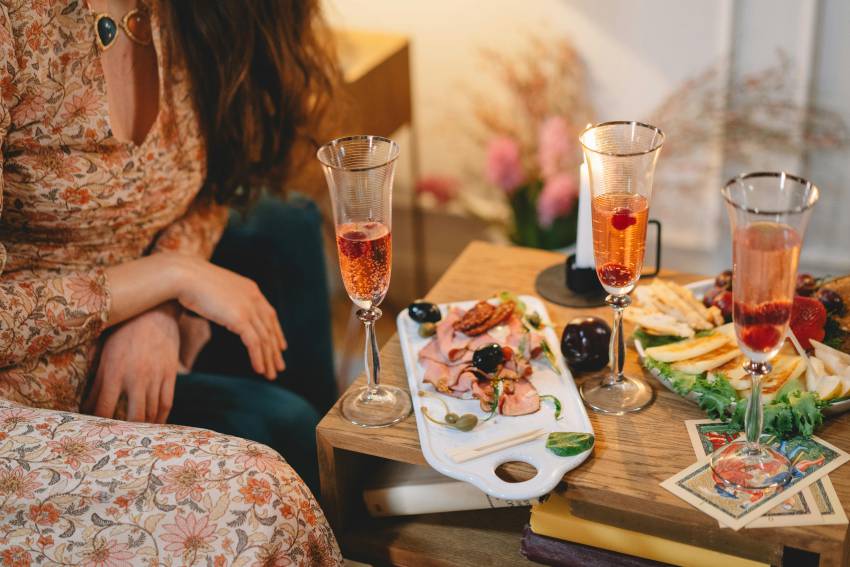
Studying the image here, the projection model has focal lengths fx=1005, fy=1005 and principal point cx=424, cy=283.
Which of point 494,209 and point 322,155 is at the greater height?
point 322,155

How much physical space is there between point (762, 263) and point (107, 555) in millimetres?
698

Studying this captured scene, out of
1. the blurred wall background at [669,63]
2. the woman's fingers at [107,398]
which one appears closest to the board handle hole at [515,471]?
the woman's fingers at [107,398]

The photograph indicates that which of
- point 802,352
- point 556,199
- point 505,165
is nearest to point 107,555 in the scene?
point 802,352

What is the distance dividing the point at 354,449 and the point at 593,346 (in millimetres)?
316

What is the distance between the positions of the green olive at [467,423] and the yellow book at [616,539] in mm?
117

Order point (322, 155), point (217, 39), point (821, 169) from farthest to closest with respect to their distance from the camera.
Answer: point (821, 169) → point (217, 39) → point (322, 155)

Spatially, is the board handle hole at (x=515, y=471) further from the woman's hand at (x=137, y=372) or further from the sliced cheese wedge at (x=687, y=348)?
the woman's hand at (x=137, y=372)

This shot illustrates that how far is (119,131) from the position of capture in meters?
1.39

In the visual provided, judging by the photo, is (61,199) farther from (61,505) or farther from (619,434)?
(619,434)

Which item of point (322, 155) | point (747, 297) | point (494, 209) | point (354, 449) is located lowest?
point (494, 209)

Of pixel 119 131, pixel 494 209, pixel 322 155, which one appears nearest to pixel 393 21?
pixel 494 209

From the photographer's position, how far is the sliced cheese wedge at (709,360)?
118 centimetres

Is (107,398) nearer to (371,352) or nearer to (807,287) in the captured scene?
(371,352)

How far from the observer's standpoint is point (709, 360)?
3.90 ft
